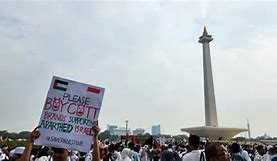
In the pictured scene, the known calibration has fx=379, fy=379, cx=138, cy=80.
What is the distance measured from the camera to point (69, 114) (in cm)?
445

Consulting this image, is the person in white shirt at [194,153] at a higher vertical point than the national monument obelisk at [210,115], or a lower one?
lower

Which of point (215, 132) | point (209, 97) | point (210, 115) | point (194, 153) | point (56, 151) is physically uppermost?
point (209, 97)

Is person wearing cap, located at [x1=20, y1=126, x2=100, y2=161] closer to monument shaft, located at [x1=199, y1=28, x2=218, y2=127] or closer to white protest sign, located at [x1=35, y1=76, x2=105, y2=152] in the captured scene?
white protest sign, located at [x1=35, y1=76, x2=105, y2=152]

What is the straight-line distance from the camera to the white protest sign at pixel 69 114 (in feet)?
14.2

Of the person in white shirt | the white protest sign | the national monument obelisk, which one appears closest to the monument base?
the national monument obelisk

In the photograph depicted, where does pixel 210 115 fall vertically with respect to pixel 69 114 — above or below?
above

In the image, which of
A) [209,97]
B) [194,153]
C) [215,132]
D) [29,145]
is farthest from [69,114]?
[215,132]

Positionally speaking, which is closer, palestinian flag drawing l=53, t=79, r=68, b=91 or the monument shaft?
palestinian flag drawing l=53, t=79, r=68, b=91

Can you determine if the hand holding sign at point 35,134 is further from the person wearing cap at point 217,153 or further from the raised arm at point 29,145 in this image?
the person wearing cap at point 217,153

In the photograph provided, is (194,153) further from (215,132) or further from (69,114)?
(215,132)

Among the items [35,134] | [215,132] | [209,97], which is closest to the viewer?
[35,134]

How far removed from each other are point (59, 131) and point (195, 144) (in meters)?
2.79

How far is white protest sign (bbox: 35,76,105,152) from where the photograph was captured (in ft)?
14.2

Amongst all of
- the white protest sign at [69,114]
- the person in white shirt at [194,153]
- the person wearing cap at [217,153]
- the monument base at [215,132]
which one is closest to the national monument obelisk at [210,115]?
the monument base at [215,132]
